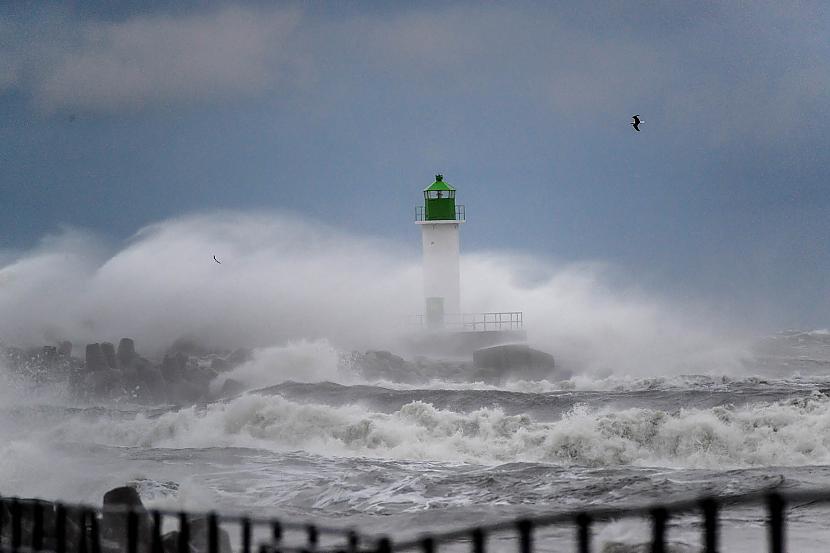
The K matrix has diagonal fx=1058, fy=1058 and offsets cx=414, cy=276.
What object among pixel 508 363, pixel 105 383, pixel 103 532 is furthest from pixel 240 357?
pixel 103 532

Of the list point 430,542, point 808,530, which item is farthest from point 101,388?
point 430,542

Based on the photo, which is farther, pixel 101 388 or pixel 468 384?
pixel 101 388

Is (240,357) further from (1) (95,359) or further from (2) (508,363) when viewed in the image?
(2) (508,363)

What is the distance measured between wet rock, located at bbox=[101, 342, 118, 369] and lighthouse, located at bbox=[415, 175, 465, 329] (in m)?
12.4

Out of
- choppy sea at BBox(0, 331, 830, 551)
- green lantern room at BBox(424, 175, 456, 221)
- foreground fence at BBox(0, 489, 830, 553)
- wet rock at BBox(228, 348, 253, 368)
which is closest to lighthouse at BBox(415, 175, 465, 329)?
green lantern room at BBox(424, 175, 456, 221)

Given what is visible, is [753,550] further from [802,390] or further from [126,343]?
[126,343]

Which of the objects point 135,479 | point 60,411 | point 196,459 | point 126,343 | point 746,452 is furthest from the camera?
point 126,343

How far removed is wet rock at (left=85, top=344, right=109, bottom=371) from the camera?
131ft

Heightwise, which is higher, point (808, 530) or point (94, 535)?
point (94, 535)

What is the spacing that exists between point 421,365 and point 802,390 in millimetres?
19877

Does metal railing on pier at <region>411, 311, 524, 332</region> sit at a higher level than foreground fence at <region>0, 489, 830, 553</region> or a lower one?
higher

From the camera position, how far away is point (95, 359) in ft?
133

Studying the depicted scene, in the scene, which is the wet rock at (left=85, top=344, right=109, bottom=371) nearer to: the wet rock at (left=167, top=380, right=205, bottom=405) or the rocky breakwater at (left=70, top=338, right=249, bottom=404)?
the rocky breakwater at (left=70, top=338, right=249, bottom=404)

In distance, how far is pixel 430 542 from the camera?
3.56 meters
